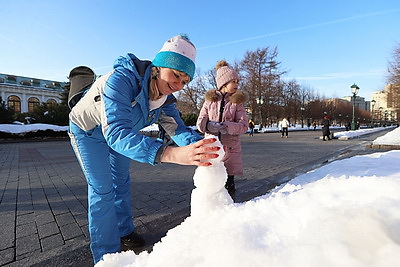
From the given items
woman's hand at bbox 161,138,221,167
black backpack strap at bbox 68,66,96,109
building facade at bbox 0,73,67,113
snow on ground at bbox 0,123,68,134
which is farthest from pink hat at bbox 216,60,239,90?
building facade at bbox 0,73,67,113

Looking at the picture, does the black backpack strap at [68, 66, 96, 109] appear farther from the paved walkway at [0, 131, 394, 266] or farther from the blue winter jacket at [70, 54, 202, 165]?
the paved walkway at [0, 131, 394, 266]

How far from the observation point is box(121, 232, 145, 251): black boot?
2.04 m

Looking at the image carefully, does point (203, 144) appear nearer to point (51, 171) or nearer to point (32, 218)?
point (32, 218)

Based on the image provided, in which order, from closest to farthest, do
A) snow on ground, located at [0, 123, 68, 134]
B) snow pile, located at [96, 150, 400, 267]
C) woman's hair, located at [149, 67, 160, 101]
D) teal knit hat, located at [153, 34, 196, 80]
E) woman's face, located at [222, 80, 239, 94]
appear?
snow pile, located at [96, 150, 400, 267]
teal knit hat, located at [153, 34, 196, 80]
woman's hair, located at [149, 67, 160, 101]
woman's face, located at [222, 80, 239, 94]
snow on ground, located at [0, 123, 68, 134]

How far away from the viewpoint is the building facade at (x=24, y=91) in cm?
4925

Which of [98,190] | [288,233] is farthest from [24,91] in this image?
[288,233]

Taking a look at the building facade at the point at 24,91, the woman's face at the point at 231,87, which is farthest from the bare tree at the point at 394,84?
the building facade at the point at 24,91

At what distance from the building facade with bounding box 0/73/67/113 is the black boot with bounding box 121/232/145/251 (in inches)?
2265

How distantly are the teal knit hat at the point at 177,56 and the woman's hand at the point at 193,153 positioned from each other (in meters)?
0.68

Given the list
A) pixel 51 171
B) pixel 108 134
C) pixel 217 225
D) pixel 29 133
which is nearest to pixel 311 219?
pixel 217 225

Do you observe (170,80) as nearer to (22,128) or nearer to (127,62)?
(127,62)

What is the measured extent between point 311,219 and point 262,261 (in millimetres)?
356

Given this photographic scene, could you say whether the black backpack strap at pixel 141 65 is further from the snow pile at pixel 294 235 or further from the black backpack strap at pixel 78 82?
the snow pile at pixel 294 235

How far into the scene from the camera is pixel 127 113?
133 cm
